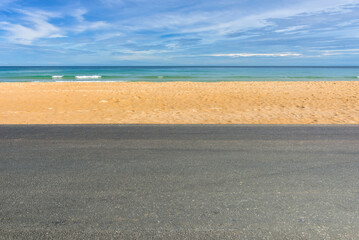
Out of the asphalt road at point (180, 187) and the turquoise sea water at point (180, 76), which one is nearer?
the asphalt road at point (180, 187)

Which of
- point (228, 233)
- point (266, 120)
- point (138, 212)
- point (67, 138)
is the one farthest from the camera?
point (266, 120)

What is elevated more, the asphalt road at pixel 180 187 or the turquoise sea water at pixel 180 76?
the turquoise sea water at pixel 180 76

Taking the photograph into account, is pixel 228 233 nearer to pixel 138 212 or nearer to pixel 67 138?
pixel 138 212

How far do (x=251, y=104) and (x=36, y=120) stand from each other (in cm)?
908

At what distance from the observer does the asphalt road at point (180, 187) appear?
2861 mm

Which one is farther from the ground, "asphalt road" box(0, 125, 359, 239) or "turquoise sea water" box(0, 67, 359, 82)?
"turquoise sea water" box(0, 67, 359, 82)

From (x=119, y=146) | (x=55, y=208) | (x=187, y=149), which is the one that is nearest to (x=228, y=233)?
(x=55, y=208)

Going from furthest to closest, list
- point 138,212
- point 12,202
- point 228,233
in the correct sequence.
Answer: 1. point 12,202
2. point 138,212
3. point 228,233

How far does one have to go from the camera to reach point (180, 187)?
383 centimetres

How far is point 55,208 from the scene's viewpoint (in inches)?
128

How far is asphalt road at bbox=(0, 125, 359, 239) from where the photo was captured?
9.39 feet

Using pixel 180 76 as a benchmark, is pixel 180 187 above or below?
below

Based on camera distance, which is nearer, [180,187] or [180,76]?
[180,187]

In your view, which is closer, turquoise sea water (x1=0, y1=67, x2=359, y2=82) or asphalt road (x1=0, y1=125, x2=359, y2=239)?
asphalt road (x1=0, y1=125, x2=359, y2=239)
